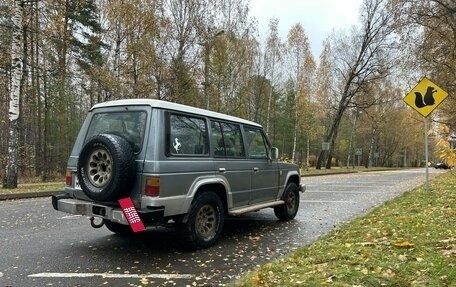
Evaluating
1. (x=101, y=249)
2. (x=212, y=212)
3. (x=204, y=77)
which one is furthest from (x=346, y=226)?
(x=204, y=77)

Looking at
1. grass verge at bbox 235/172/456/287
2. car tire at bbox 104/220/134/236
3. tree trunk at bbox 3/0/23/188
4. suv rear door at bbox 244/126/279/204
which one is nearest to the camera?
grass verge at bbox 235/172/456/287

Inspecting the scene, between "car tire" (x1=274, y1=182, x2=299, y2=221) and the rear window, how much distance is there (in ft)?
13.3

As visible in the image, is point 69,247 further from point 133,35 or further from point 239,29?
point 239,29

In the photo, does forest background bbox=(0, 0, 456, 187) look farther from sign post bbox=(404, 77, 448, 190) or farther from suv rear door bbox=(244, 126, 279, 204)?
suv rear door bbox=(244, 126, 279, 204)

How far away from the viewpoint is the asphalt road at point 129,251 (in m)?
4.63

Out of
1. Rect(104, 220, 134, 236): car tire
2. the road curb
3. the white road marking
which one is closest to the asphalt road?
the white road marking

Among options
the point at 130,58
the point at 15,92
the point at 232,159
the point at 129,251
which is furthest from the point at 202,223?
the point at 130,58

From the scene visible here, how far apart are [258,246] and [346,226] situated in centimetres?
179

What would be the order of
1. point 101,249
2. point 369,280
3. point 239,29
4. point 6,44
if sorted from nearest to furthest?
point 369,280 → point 101,249 → point 6,44 → point 239,29

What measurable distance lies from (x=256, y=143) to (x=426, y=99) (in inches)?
→ 230

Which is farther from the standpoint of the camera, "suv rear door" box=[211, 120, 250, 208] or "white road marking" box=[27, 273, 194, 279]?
"suv rear door" box=[211, 120, 250, 208]

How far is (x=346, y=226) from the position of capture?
711cm

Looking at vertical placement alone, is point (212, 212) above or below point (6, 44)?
below

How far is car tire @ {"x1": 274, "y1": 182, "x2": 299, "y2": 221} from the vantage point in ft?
28.1
